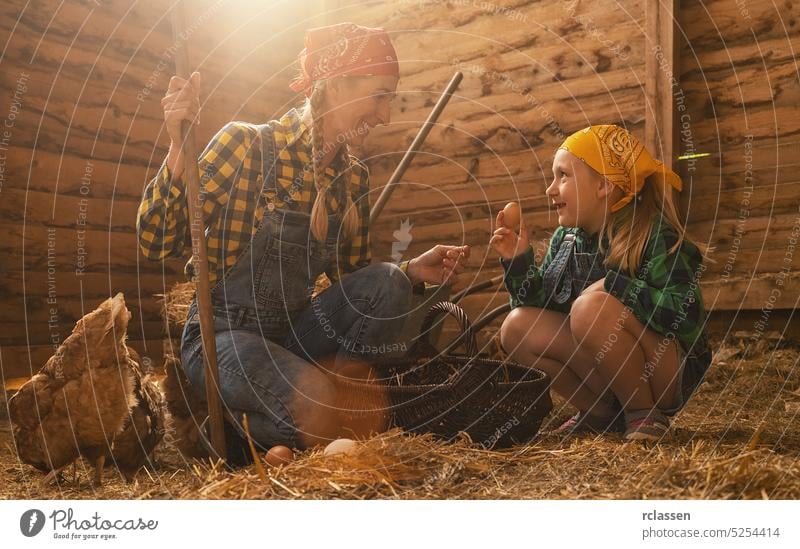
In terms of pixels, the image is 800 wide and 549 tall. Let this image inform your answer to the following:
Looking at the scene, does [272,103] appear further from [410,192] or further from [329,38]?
[329,38]

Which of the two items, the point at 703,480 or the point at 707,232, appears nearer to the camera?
the point at 703,480

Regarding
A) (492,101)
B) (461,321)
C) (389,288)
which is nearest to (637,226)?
(461,321)

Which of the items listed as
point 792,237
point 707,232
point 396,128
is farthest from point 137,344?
point 792,237

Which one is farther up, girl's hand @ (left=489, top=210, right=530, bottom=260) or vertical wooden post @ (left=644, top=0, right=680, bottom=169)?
vertical wooden post @ (left=644, top=0, right=680, bottom=169)

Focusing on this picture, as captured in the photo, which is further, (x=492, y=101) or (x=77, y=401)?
(x=492, y=101)

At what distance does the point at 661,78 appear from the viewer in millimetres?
2482

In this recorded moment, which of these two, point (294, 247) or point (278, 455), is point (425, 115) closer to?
point (294, 247)

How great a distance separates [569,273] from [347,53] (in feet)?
2.44

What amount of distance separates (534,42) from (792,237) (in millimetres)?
1233

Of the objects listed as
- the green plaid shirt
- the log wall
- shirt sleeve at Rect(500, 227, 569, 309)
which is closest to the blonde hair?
shirt sleeve at Rect(500, 227, 569, 309)

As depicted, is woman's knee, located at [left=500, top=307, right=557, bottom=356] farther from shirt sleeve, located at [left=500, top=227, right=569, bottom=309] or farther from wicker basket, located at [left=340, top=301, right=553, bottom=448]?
wicker basket, located at [left=340, top=301, right=553, bottom=448]

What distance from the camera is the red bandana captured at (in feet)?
4.71

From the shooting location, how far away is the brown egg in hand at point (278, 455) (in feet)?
4.25

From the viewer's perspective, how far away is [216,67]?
3.08 m
